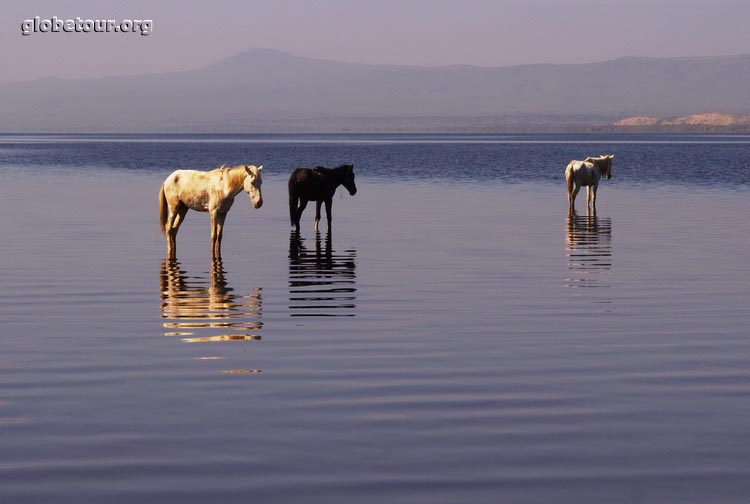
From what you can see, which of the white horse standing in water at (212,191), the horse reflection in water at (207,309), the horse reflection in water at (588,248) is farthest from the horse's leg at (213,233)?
the horse reflection in water at (588,248)

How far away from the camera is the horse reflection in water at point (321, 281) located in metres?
15.1

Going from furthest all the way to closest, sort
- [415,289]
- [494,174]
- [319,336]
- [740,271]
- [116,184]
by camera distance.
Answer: [494,174], [116,184], [740,271], [415,289], [319,336]

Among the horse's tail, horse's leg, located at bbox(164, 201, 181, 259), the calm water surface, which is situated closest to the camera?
the calm water surface

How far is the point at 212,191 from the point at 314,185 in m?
7.26

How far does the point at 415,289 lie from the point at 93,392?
303 inches

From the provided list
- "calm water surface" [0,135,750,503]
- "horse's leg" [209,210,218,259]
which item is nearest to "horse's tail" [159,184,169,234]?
"calm water surface" [0,135,750,503]

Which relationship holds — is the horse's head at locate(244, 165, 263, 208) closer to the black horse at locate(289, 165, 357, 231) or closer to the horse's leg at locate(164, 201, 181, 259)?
the horse's leg at locate(164, 201, 181, 259)

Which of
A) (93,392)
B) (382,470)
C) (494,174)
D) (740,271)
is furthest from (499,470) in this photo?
(494,174)

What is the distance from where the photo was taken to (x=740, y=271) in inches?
764

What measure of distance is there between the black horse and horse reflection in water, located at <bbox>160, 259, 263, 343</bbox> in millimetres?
8717

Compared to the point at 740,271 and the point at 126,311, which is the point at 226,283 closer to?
the point at 126,311

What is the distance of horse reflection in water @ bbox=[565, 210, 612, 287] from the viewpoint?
60.8 feet

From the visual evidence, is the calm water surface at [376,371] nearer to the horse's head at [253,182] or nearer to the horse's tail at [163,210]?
the horse's tail at [163,210]

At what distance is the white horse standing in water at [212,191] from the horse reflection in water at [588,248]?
18.7ft
